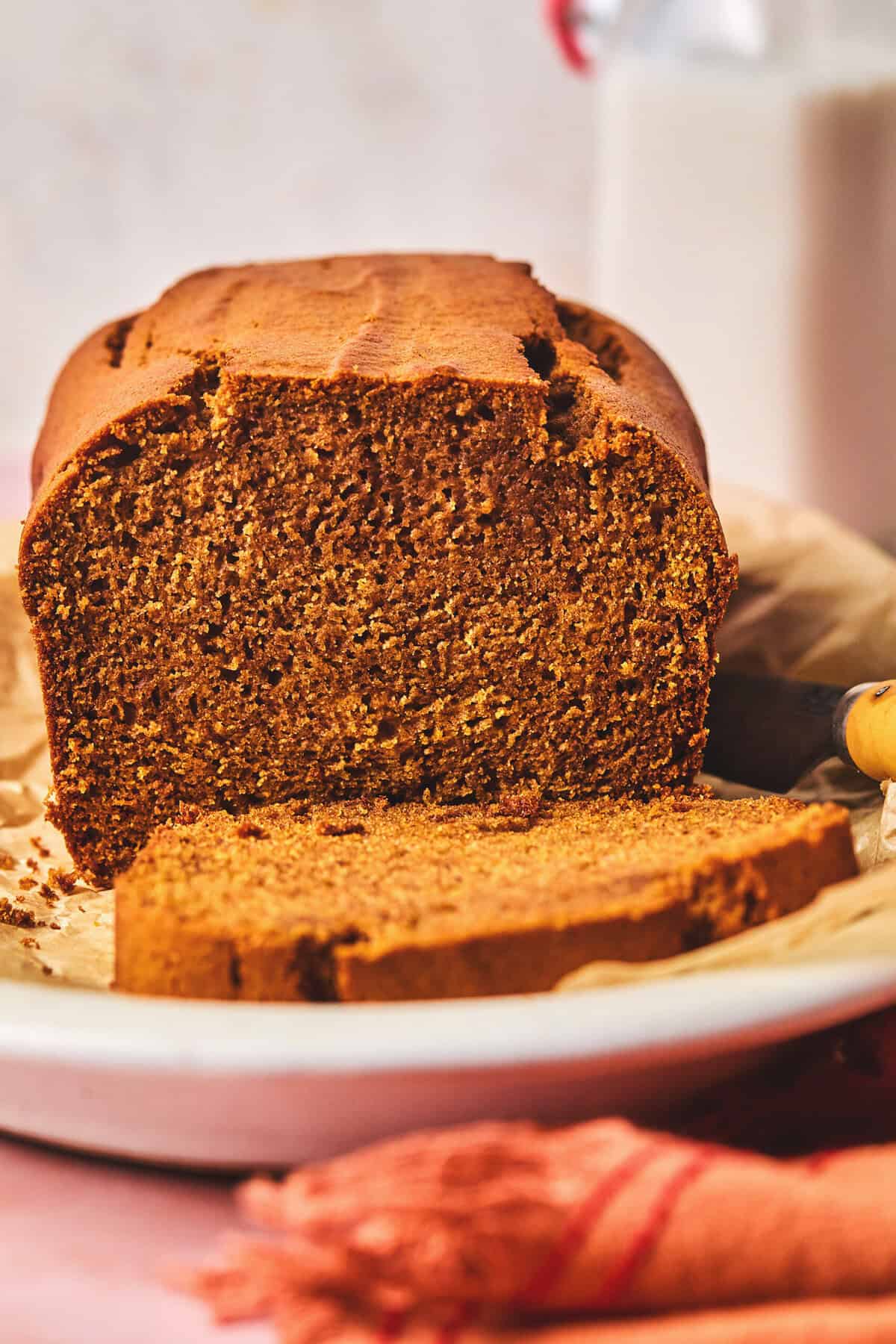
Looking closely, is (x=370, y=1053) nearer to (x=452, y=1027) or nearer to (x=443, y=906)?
(x=452, y=1027)

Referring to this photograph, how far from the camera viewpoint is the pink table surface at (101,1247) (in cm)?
147

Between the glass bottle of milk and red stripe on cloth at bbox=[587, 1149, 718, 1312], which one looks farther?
the glass bottle of milk

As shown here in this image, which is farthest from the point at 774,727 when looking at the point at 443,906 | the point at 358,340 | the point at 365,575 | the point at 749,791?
the point at 443,906

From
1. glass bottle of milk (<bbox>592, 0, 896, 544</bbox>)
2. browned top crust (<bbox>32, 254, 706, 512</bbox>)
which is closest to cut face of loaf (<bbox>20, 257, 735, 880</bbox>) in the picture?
browned top crust (<bbox>32, 254, 706, 512</bbox>)

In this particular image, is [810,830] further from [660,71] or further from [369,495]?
[660,71]

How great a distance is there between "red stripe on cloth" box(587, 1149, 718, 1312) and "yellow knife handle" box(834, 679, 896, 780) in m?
1.32

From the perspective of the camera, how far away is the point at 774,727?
118 inches

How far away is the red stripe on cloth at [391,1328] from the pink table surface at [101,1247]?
0.15 meters

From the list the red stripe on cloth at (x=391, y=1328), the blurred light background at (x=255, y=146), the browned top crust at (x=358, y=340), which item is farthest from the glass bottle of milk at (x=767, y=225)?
the red stripe on cloth at (x=391, y=1328)

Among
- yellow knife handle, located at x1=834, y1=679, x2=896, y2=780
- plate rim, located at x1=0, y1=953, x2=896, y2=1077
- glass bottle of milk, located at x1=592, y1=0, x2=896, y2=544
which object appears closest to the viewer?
plate rim, located at x1=0, y1=953, x2=896, y2=1077

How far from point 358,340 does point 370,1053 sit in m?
1.46

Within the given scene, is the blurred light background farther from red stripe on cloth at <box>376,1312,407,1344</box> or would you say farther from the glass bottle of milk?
red stripe on cloth at <box>376,1312,407,1344</box>

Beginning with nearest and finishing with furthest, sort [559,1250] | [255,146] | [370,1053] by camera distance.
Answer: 1. [559,1250]
2. [370,1053]
3. [255,146]

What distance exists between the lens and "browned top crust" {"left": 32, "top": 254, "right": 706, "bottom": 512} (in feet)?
8.18
